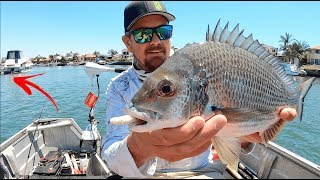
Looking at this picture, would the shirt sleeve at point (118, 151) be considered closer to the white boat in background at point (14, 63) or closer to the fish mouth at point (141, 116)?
the fish mouth at point (141, 116)

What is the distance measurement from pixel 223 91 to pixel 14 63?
9402 cm

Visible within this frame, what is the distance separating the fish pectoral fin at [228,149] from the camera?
6.38 ft

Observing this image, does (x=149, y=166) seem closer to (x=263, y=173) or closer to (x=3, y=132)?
(x=263, y=173)

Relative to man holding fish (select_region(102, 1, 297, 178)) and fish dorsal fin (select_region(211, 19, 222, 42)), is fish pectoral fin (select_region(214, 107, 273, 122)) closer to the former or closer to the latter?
man holding fish (select_region(102, 1, 297, 178))

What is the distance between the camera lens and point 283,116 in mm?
2223

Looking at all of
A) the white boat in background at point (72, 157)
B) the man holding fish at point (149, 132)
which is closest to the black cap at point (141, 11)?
the man holding fish at point (149, 132)

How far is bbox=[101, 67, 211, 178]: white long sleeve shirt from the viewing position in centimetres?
201

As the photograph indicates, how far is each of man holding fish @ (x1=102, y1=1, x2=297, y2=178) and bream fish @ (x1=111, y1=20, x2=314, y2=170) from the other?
0.07 m

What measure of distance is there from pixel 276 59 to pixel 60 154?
607 cm

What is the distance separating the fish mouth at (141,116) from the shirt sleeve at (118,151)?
1.40ft

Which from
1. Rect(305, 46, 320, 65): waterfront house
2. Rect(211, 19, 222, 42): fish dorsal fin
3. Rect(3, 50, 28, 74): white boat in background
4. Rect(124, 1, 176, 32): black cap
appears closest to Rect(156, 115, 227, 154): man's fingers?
Rect(211, 19, 222, 42): fish dorsal fin

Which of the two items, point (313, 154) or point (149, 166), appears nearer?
point (149, 166)

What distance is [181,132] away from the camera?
5.29 feet

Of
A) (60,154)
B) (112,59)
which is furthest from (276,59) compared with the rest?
(112,59)
